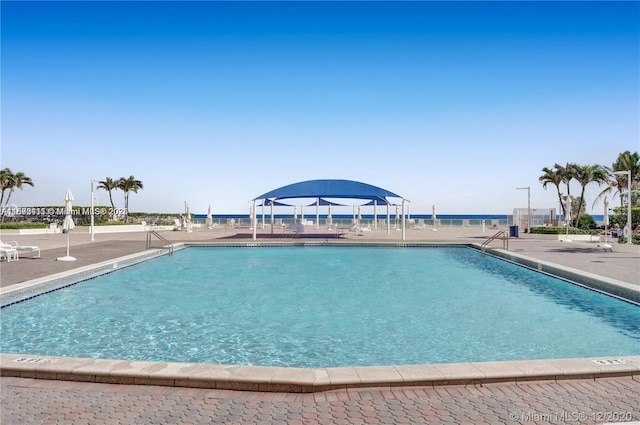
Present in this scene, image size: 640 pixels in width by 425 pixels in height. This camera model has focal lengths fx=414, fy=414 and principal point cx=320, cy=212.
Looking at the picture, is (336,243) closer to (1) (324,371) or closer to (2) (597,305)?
(2) (597,305)

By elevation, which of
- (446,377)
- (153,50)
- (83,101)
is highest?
(153,50)

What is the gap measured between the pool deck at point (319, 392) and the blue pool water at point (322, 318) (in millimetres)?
1568

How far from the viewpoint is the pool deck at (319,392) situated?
10.7 feet

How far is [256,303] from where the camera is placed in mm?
8953

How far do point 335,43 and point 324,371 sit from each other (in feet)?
49.4

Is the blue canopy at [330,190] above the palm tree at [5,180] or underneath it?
underneath

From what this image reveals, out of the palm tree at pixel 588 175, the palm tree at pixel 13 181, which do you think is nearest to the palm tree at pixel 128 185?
the palm tree at pixel 13 181

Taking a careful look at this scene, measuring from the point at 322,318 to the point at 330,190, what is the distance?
54.7ft

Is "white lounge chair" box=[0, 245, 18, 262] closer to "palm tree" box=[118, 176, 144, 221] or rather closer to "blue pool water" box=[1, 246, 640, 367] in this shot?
"blue pool water" box=[1, 246, 640, 367]

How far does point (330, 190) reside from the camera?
24109 mm

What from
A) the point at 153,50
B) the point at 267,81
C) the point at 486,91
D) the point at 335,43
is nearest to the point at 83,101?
the point at 153,50

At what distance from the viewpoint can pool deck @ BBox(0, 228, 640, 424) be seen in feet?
10.7

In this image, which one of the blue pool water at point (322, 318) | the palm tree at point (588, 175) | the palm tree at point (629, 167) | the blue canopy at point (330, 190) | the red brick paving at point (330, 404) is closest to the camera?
the red brick paving at point (330, 404)

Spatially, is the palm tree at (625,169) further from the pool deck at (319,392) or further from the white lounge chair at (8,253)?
the white lounge chair at (8,253)
